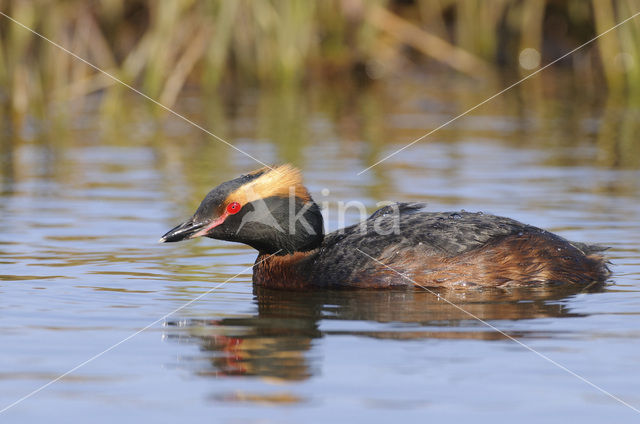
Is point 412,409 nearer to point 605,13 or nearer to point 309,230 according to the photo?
point 309,230

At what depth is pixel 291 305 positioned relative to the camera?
719cm

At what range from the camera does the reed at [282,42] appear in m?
16.2

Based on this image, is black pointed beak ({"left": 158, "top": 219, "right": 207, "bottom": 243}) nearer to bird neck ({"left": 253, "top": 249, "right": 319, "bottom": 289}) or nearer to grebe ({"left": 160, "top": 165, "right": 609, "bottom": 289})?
grebe ({"left": 160, "top": 165, "right": 609, "bottom": 289})

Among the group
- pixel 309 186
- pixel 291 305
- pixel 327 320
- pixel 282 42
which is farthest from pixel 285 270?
pixel 282 42

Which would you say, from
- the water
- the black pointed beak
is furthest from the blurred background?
the black pointed beak

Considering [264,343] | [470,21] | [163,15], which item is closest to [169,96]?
[163,15]

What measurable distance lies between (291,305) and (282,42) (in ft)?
36.7

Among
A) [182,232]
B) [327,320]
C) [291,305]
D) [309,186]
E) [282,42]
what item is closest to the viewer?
[327,320]

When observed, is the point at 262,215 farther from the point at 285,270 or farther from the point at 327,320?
the point at 327,320

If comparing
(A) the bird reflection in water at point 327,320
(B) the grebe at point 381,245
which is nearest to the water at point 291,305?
(A) the bird reflection in water at point 327,320

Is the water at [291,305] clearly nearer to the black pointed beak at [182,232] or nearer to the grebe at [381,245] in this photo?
the grebe at [381,245]

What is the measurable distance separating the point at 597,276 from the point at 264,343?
8.81 feet

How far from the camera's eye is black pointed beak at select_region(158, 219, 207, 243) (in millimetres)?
7598

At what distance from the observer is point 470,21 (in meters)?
20.3
